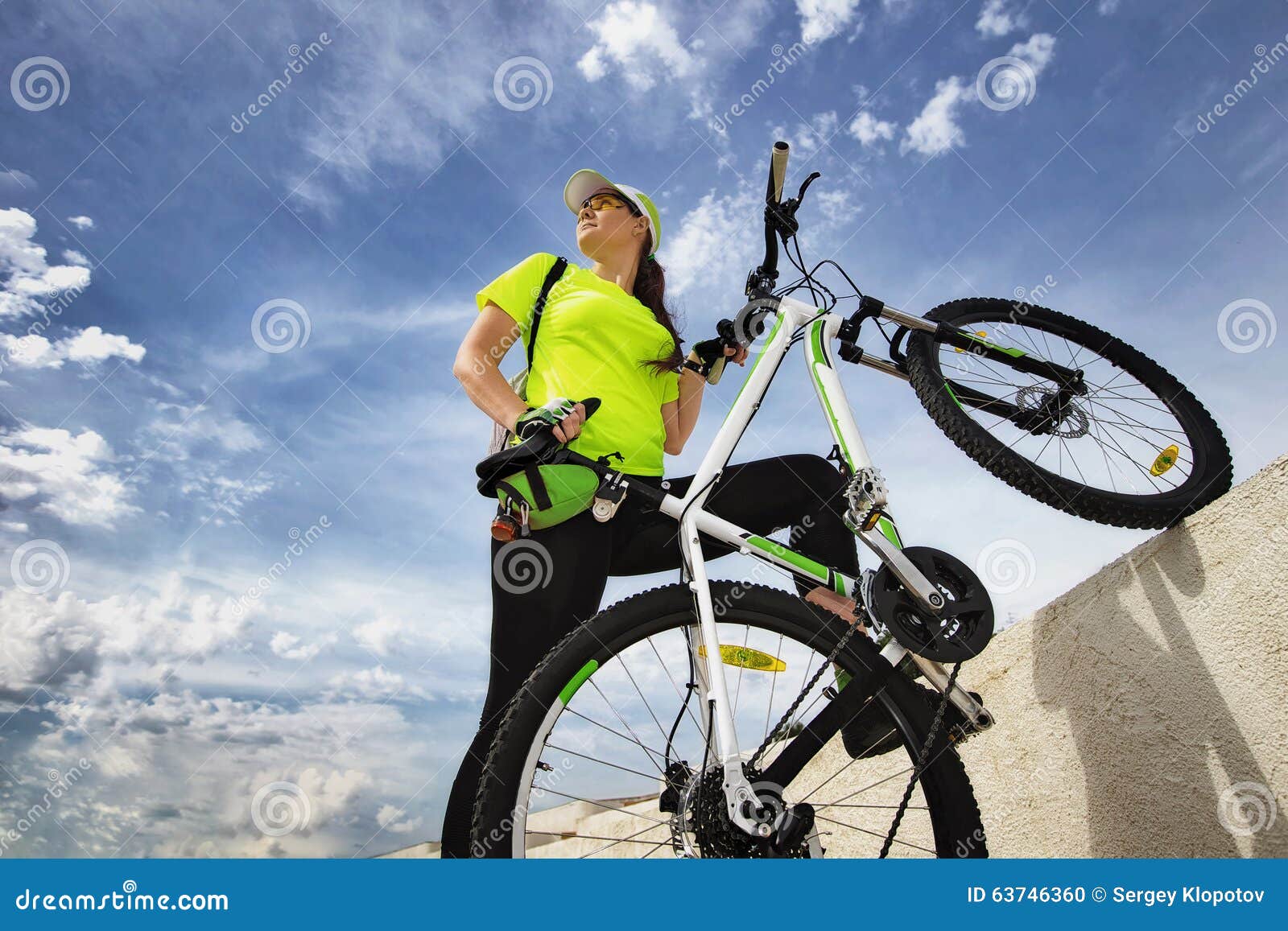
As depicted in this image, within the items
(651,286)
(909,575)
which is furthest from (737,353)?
(909,575)

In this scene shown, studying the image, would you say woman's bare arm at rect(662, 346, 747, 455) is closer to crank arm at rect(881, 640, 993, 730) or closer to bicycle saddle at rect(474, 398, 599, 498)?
bicycle saddle at rect(474, 398, 599, 498)

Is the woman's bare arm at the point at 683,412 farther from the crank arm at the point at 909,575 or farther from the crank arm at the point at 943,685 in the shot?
the crank arm at the point at 943,685

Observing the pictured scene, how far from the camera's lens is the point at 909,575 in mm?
1939

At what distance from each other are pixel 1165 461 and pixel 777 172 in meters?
1.60

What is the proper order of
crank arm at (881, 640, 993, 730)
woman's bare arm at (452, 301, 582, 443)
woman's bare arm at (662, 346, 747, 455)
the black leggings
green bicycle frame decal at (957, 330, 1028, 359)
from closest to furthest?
1. crank arm at (881, 640, 993, 730)
2. the black leggings
3. woman's bare arm at (452, 301, 582, 443)
4. woman's bare arm at (662, 346, 747, 455)
5. green bicycle frame decal at (957, 330, 1028, 359)

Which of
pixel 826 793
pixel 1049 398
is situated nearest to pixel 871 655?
pixel 1049 398

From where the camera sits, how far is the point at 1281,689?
195 centimetres

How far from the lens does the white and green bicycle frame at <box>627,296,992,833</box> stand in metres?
1.73

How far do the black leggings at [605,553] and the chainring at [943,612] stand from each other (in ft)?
0.58

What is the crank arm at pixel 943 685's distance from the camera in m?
1.89

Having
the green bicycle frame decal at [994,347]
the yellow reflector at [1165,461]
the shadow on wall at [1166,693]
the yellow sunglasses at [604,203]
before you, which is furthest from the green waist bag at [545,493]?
the yellow reflector at [1165,461]

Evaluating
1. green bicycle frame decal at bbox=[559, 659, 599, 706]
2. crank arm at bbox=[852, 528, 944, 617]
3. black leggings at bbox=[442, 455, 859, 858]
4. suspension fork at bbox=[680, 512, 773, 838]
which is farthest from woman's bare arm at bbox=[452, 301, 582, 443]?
crank arm at bbox=[852, 528, 944, 617]

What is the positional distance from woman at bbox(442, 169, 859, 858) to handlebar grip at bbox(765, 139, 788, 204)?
51cm

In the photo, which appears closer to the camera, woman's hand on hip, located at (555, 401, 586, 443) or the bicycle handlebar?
woman's hand on hip, located at (555, 401, 586, 443)
